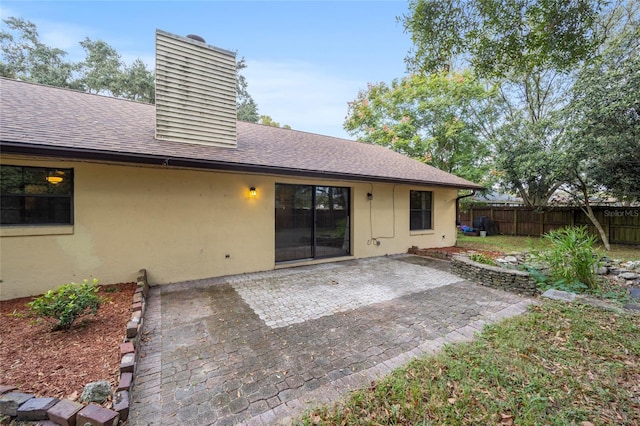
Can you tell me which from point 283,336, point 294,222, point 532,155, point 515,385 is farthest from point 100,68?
point 532,155

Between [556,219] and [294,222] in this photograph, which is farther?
[556,219]

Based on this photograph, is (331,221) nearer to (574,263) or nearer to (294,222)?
(294,222)

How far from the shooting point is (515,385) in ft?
8.14

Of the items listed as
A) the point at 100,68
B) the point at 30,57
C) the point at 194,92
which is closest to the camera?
the point at 194,92

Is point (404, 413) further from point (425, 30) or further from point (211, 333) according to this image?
point (425, 30)

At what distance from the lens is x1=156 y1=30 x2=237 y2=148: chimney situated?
5.78 m

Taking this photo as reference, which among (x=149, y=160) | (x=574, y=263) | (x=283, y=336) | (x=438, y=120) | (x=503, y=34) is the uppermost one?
(x=438, y=120)

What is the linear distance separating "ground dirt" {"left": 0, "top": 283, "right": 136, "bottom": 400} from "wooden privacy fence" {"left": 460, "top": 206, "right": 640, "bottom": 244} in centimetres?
1670

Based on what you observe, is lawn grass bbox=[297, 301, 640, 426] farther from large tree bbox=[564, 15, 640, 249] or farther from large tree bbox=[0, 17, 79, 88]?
large tree bbox=[0, 17, 79, 88]

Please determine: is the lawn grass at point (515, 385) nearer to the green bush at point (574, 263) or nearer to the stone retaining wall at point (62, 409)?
the stone retaining wall at point (62, 409)

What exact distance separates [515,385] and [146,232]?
6121 millimetres

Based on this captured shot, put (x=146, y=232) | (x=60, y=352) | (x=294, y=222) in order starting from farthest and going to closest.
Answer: (x=294, y=222), (x=146, y=232), (x=60, y=352)

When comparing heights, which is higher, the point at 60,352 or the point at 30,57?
the point at 30,57

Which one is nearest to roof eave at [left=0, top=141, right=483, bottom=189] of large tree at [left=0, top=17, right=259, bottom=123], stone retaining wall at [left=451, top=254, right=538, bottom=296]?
stone retaining wall at [left=451, top=254, right=538, bottom=296]
